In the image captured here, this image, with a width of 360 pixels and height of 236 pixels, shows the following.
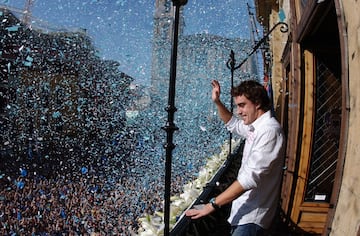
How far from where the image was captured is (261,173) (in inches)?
70.6

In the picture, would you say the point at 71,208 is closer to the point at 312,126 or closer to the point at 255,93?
the point at 312,126

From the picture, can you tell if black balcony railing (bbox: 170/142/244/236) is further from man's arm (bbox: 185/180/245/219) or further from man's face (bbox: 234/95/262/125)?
man's face (bbox: 234/95/262/125)

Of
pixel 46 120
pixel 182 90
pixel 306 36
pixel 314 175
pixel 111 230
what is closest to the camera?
→ pixel 306 36

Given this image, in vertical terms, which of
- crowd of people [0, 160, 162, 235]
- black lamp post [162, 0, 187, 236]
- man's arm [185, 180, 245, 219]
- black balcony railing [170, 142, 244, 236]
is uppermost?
black lamp post [162, 0, 187, 236]

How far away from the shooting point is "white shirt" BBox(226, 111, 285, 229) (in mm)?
1797

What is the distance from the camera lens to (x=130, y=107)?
3750 centimetres

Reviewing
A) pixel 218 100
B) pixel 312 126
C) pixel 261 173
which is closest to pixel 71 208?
pixel 312 126

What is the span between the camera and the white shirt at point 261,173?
1.80m

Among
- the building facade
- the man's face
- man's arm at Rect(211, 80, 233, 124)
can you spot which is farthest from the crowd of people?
the man's face

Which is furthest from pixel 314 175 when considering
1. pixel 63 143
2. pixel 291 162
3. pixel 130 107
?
pixel 130 107

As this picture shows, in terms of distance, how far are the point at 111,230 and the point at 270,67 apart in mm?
4456

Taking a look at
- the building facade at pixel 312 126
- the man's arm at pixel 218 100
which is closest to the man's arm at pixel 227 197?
the man's arm at pixel 218 100

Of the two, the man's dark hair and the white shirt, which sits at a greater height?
the man's dark hair

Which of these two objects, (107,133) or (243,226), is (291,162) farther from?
(107,133)
